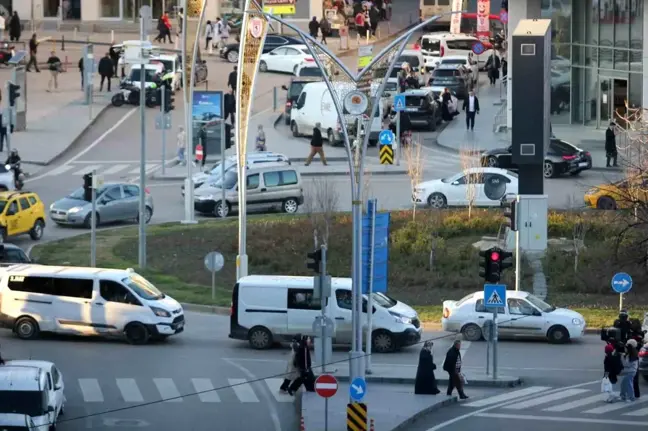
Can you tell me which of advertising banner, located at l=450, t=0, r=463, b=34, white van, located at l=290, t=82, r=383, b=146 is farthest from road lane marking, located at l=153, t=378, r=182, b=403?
advertising banner, located at l=450, t=0, r=463, b=34

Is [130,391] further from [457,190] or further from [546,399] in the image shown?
[457,190]

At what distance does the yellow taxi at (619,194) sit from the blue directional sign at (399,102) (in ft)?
32.2

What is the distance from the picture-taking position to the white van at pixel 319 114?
5938 centimetres

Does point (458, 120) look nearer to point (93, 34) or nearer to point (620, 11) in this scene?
point (620, 11)

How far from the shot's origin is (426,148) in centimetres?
6019

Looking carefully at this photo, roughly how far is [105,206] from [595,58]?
84.9 ft

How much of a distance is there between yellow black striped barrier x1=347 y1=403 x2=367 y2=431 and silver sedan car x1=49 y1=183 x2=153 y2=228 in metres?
22.6

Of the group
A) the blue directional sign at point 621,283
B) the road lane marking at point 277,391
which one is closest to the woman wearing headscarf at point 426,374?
the road lane marking at point 277,391

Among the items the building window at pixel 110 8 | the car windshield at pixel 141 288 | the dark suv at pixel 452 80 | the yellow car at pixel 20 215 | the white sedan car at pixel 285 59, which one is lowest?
the car windshield at pixel 141 288

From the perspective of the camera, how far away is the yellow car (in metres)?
44.2

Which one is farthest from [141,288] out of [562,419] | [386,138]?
[386,138]

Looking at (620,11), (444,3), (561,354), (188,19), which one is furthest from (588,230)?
(444,3)

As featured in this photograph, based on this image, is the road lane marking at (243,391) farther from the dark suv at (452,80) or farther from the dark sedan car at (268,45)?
the dark sedan car at (268,45)

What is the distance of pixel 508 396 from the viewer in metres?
30.6
